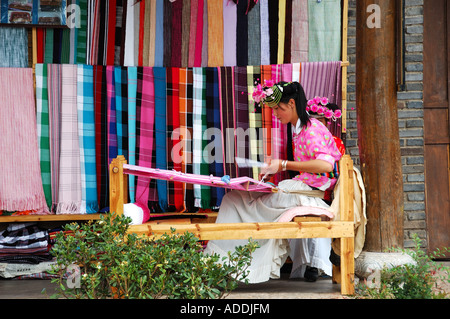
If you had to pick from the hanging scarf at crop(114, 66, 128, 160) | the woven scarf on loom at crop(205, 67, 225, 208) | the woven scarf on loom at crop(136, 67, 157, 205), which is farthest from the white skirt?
the hanging scarf at crop(114, 66, 128, 160)

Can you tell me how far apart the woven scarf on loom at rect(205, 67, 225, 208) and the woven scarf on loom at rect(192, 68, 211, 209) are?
0.12 feet

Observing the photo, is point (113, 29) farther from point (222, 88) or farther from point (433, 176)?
point (433, 176)

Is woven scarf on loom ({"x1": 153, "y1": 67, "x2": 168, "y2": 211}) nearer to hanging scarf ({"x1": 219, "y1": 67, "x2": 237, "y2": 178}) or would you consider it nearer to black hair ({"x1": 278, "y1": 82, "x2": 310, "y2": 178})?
hanging scarf ({"x1": 219, "y1": 67, "x2": 237, "y2": 178})

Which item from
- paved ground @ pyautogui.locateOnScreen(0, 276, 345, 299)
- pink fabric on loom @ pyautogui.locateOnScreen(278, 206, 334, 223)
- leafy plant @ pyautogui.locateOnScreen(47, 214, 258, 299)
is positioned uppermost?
pink fabric on loom @ pyautogui.locateOnScreen(278, 206, 334, 223)

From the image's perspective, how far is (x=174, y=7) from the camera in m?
5.16

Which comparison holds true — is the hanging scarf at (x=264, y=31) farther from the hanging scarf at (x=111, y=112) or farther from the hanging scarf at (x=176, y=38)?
the hanging scarf at (x=111, y=112)

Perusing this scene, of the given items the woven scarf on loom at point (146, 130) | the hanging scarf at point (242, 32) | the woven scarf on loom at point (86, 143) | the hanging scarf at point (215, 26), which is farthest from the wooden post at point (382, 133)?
the woven scarf on loom at point (86, 143)

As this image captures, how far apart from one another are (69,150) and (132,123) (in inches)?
24.6

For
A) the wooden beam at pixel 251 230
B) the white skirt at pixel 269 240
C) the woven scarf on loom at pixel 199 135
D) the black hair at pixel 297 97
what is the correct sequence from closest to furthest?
the wooden beam at pixel 251 230, the white skirt at pixel 269 240, the black hair at pixel 297 97, the woven scarf on loom at pixel 199 135

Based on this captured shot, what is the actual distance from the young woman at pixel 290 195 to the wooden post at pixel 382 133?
12.9 inches

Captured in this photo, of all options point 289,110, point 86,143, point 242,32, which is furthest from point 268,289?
point 242,32

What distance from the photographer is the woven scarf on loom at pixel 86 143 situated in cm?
500

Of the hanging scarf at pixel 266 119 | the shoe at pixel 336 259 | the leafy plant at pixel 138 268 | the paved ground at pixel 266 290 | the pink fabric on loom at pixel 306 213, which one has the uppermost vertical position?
the hanging scarf at pixel 266 119

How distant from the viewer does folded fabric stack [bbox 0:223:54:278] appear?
16.0ft
